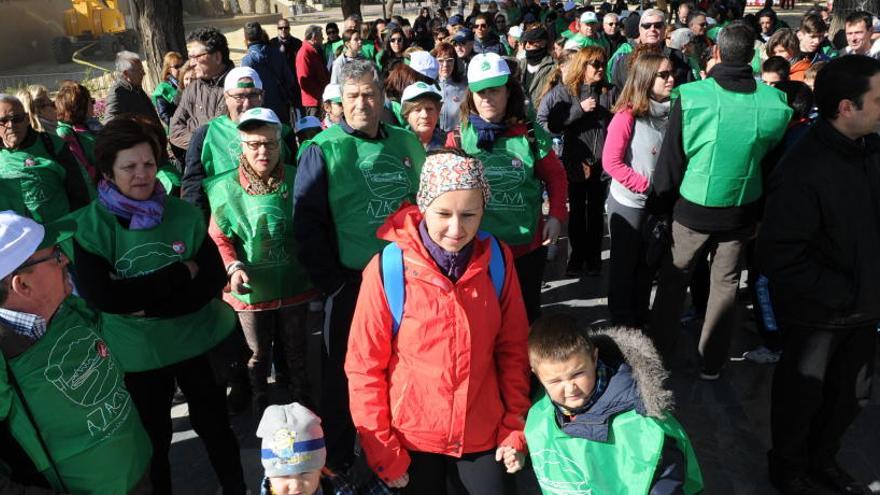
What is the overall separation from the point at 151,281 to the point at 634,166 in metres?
2.92

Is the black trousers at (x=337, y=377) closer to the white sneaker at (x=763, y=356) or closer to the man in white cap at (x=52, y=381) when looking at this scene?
the man in white cap at (x=52, y=381)

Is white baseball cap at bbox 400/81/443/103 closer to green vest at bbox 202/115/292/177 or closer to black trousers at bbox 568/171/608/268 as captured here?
green vest at bbox 202/115/292/177

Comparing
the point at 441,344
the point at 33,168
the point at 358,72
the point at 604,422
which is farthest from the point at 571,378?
the point at 33,168

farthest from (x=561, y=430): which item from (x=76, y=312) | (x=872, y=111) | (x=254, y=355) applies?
(x=254, y=355)

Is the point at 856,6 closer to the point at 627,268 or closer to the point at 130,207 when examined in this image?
the point at 627,268

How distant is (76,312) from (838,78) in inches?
120

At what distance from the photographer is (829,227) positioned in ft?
9.70

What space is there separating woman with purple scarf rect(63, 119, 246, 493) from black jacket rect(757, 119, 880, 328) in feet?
8.07

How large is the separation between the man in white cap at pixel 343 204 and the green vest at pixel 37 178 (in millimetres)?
2017

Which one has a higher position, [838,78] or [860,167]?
[838,78]

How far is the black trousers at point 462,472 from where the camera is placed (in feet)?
8.33

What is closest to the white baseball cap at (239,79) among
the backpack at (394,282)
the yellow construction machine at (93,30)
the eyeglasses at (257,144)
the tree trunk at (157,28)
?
the eyeglasses at (257,144)

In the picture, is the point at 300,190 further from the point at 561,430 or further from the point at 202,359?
the point at 561,430

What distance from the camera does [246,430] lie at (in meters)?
4.09
